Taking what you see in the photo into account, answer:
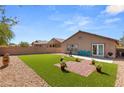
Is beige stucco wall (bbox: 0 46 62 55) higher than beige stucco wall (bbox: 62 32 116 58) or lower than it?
lower

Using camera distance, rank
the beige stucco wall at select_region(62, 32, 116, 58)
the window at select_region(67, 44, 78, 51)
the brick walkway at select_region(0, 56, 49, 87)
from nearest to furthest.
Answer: the brick walkway at select_region(0, 56, 49, 87)
the beige stucco wall at select_region(62, 32, 116, 58)
the window at select_region(67, 44, 78, 51)

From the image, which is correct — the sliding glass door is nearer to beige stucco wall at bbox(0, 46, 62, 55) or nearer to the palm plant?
beige stucco wall at bbox(0, 46, 62, 55)

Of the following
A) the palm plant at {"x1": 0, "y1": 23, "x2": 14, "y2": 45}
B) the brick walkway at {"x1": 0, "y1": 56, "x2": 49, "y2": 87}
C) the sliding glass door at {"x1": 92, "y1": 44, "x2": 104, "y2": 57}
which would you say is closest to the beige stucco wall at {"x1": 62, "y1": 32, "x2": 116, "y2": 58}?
the sliding glass door at {"x1": 92, "y1": 44, "x2": 104, "y2": 57}

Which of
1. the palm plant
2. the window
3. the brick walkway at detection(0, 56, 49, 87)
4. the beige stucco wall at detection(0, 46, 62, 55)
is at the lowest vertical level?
the brick walkway at detection(0, 56, 49, 87)

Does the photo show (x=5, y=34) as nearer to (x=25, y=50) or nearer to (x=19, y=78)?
(x=25, y=50)

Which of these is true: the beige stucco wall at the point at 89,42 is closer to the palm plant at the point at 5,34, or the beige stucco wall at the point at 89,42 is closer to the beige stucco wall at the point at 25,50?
the beige stucco wall at the point at 25,50

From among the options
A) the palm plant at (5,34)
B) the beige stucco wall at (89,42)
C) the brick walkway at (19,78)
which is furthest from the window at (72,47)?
the brick walkway at (19,78)

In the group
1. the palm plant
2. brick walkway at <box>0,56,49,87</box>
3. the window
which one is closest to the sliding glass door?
the window

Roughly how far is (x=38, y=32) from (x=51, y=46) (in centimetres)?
Result: 841

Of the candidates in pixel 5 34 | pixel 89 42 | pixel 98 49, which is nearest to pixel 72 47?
pixel 89 42

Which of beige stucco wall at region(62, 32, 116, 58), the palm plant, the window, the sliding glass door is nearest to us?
the palm plant

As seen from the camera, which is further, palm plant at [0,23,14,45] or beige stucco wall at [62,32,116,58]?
beige stucco wall at [62,32,116,58]

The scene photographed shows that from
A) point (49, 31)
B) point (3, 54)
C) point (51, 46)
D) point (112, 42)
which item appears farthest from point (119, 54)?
point (3, 54)
